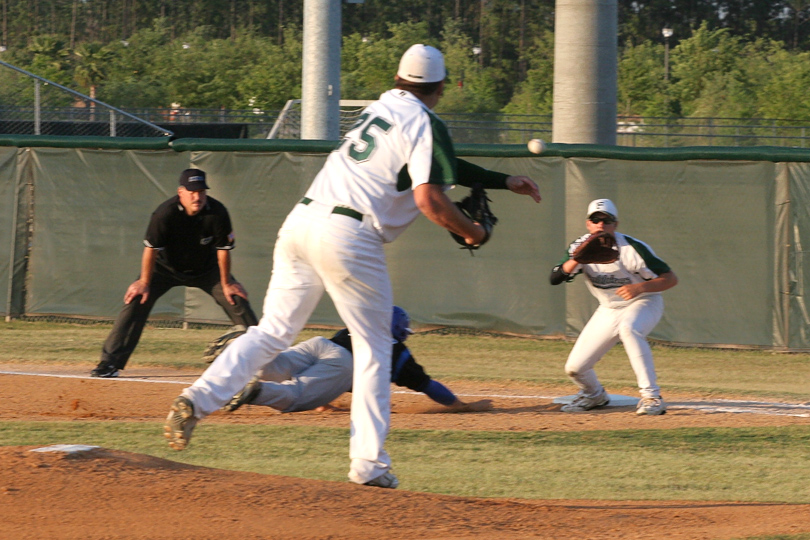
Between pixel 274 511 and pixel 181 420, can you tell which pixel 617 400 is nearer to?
pixel 181 420

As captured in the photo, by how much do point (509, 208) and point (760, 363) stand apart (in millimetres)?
2863

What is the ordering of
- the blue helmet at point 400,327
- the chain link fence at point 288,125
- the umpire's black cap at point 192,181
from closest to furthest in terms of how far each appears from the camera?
1. the blue helmet at point 400,327
2. the umpire's black cap at point 192,181
3. the chain link fence at point 288,125

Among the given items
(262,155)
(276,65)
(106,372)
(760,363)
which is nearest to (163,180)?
(262,155)

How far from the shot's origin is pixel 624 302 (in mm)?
7297

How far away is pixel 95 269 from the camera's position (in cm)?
1184

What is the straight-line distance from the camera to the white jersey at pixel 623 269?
23.3 ft

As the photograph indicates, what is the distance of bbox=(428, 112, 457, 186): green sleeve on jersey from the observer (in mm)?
4395

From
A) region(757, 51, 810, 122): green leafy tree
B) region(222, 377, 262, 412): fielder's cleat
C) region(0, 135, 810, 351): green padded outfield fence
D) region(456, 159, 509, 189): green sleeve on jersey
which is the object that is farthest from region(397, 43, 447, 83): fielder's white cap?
region(757, 51, 810, 122): green leafy tree

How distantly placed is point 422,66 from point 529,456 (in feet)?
8.38

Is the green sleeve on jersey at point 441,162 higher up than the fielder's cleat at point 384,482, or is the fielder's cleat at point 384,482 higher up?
the green sleeve on jersey at point 441,162

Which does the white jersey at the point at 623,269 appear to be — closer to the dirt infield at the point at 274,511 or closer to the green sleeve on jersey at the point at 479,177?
the green sleeve on jersey at the point at 479,177

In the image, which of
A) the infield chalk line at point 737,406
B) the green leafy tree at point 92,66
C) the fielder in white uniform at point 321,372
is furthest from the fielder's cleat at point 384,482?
the green leafy tree at point 92,66

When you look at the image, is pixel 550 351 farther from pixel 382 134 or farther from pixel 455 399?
pixel 382 134

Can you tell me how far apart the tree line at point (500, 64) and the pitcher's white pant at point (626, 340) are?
22.3 meters
